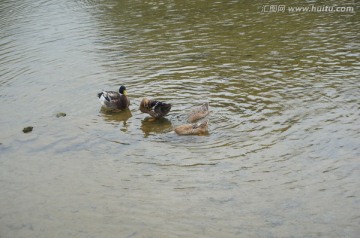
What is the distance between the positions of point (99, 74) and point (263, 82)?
533cm

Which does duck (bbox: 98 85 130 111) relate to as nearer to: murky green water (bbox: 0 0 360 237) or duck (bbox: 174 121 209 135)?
murky green water (bbox: 0 0 360 237)

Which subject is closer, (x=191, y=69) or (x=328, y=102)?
(x=328, y=102)

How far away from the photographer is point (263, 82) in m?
13.2

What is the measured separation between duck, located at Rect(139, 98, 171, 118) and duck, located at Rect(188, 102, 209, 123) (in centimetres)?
60

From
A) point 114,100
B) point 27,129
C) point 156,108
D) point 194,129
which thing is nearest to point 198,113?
point 194,129

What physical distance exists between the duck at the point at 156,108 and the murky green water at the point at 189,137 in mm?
294

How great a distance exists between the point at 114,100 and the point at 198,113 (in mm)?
2410

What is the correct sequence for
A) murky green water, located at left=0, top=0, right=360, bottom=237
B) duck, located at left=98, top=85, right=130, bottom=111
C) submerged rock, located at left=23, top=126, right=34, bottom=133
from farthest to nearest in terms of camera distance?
duck, located at left=98, top=85, right=130, bottom=111, submerged rock, located at left=23, top=126, right=34, bottom=133, murky green water, located at left=0, top=0, right=360, bottom=237

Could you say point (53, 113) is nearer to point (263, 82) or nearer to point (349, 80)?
point (263, 82)

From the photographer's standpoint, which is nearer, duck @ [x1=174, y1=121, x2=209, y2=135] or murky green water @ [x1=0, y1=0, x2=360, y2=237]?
murky green water @ [x1=0, y1=0, x2=360, y2=237]

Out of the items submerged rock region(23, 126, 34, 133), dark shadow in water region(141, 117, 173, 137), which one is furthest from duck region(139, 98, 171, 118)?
submerged rock region(23, 126, 34, 133)

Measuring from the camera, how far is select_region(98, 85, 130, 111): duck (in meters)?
12.3

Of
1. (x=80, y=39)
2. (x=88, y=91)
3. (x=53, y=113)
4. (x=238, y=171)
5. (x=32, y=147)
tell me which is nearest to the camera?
(x=238, y=171)

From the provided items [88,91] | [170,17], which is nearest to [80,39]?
[170,17]
